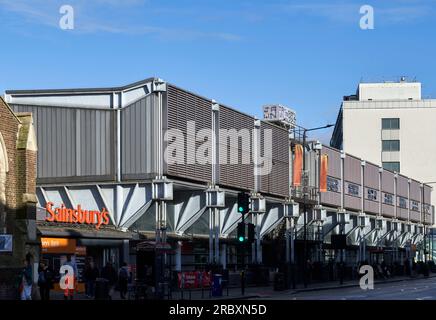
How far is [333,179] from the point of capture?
79750 mm

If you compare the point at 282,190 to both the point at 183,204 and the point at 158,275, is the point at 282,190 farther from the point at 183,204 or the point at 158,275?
the point at 158,275

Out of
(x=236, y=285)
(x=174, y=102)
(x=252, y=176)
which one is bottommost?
(x=236, y=285)

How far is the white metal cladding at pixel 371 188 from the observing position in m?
91.1

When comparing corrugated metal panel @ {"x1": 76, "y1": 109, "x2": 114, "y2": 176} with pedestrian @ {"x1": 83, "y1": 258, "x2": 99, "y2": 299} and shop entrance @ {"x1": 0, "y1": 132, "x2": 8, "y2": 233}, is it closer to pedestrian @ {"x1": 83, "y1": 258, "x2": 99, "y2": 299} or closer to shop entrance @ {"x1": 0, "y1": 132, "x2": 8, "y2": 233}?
pedestrian @ {"x1": 83, "y1": 258, "x2": 99, "y2": 299}

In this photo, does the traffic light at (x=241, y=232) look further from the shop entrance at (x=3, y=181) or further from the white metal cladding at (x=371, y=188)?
the white metal cladding at (x=371, y=188)

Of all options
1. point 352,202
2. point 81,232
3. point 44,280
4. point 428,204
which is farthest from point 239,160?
point 428,204

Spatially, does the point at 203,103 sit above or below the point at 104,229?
above

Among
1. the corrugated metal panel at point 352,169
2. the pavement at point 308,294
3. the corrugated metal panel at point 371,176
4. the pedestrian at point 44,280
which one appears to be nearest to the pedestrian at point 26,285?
the pedestrian at point 44,280

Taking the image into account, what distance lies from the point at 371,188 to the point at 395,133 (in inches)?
1747

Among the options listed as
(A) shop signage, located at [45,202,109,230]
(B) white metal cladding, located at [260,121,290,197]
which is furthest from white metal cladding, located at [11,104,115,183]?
(B) white metal cladding, located at [260,121,290,197]

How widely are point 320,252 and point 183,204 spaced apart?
27.3m

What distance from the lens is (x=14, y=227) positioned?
34688 mm

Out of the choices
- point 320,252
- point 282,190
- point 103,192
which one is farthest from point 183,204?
point 320,252

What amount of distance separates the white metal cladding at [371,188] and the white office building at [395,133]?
40136 millimetres
